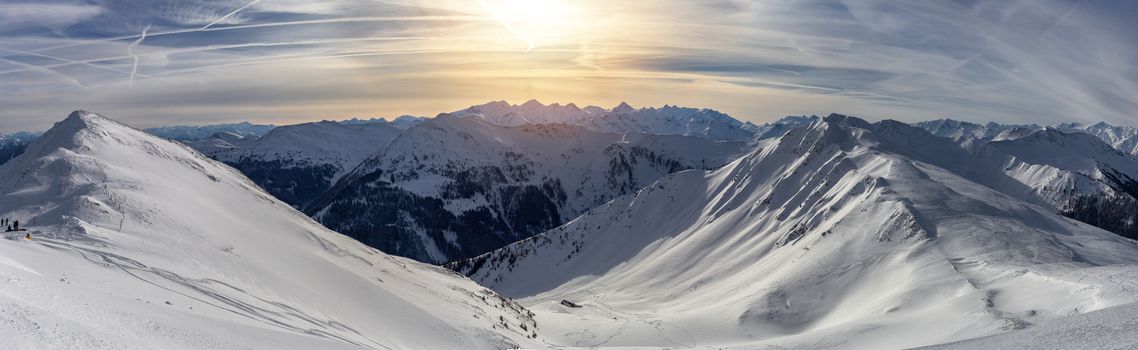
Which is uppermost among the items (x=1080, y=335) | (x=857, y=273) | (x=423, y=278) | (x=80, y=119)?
(x=80, y=119)

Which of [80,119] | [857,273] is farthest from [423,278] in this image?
[857,273]

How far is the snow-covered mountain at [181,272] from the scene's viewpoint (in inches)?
960

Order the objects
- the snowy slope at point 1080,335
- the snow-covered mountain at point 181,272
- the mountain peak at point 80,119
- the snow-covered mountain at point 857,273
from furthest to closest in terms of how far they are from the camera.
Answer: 1. the mountain peak at point 80,119
2. the snow-covered mountain at point 857,273
3. the snow-covered mountain at point 181,272
4. the snowy slope at point 1080,335

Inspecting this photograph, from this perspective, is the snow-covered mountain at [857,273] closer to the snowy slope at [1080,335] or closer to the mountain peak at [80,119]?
the snowy slope at [1080,335]

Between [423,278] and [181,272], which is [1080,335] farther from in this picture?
[423,278]

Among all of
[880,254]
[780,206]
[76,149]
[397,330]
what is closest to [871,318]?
[880,254]

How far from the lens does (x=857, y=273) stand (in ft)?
290

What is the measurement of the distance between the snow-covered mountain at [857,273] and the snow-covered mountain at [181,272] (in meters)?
25.6

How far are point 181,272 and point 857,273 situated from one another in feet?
276

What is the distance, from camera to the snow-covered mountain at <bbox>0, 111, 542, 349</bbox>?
2438 centimetres

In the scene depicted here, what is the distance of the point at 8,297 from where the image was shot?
71.0 ft

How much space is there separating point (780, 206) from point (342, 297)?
431 feet

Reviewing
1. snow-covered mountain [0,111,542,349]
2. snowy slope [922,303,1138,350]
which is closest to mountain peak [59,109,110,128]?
snow-covered mountain [0,111,542,349]

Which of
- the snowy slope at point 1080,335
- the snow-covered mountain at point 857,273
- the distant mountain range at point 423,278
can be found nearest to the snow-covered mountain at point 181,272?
the distant mountain range at point 423,278
